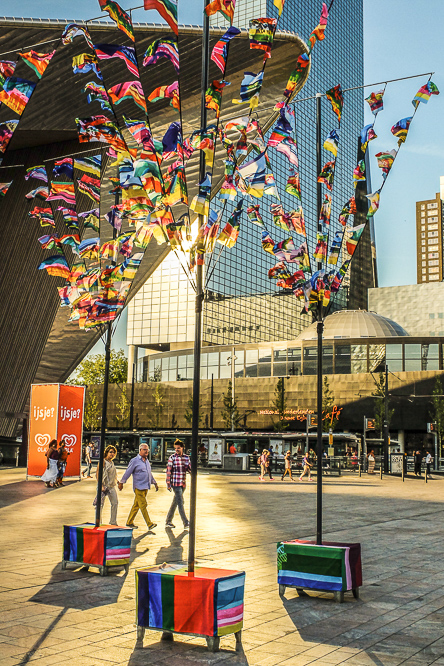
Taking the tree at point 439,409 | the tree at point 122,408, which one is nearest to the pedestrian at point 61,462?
the tree at point 439,409

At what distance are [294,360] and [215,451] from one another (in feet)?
112

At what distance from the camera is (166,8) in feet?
22.7

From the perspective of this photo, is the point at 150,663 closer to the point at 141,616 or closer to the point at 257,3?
the point at 141,616

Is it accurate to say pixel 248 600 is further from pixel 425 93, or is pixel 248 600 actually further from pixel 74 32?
pixel 74 32

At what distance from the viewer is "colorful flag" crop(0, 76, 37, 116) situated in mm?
9719

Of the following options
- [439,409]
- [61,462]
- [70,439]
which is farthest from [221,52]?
[439,409]

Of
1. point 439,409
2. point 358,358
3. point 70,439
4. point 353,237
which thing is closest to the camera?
point 353,237

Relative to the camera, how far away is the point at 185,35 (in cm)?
2477

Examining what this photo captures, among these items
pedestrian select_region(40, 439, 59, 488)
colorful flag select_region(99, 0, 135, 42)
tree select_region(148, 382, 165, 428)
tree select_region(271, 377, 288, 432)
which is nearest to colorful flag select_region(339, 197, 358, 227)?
colorful flag select_region(99, 0, 135, 42)

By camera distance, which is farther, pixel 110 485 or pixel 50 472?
pixel 50 472

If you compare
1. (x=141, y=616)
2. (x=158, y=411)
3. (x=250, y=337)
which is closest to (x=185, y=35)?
(x=141, y=616)

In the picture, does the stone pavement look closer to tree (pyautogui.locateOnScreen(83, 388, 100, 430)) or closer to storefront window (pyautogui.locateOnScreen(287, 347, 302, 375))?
storefront window (pyautogui.locateOnScreen(287, 347, 302, 375))

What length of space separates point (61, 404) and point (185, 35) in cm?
A: 1500

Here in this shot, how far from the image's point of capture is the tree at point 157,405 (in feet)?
260
